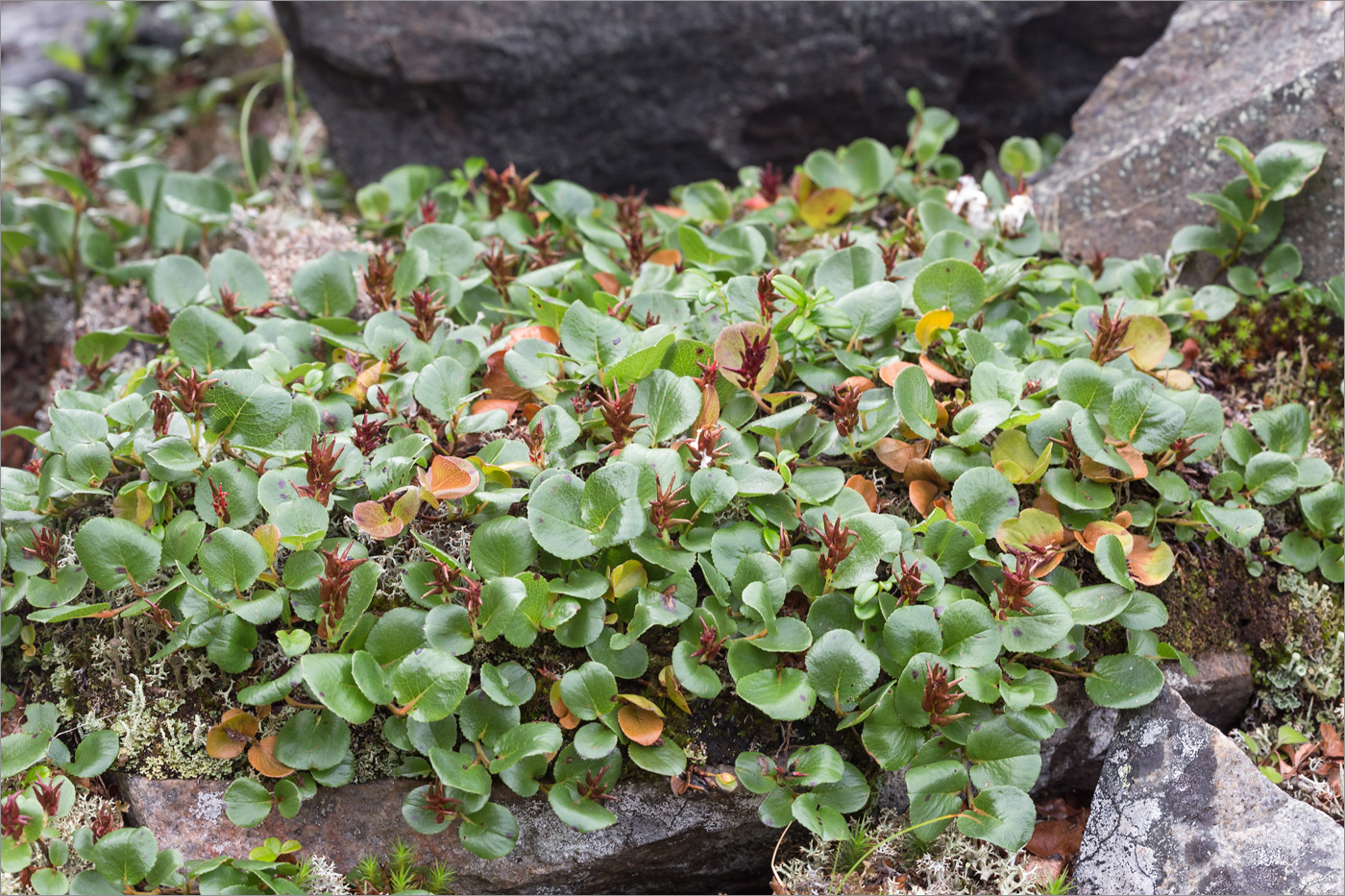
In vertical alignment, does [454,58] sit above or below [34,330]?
above

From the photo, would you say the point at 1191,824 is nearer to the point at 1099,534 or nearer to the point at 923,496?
the point at 1099,534

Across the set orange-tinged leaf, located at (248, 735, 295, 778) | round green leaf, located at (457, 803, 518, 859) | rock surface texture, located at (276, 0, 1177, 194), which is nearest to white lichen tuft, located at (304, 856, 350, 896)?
orange-tinged leaf, located at (248, 735, 295, 778)

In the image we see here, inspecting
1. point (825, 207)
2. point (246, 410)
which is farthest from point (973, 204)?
point (246, 410)

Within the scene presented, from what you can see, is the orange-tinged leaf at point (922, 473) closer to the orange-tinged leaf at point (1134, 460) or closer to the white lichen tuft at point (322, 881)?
the orange-tinged leaf at point (1134, 460)

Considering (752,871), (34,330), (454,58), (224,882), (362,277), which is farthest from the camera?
(454,58)

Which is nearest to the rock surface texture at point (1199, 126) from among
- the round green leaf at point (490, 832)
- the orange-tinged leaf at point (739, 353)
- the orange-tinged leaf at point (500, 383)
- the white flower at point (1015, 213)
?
the white flower at point (1015, 213)

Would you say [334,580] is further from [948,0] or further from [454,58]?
[948,0]

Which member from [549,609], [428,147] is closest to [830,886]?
[549,609]

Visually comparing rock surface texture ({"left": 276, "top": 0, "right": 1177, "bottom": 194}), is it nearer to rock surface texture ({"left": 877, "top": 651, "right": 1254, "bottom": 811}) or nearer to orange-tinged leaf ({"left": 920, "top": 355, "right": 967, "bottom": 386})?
orange-tinged leaf ({"left": 920, "top": 355, "right": 967, "bottom": 386})
